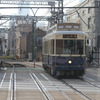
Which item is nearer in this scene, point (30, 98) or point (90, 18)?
point (30, 98)

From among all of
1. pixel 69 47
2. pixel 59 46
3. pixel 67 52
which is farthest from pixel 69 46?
pixel 59 46

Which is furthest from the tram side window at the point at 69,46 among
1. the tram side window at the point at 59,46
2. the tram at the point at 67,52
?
the tram side window at the point at 59,46

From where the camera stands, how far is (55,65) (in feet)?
51.2

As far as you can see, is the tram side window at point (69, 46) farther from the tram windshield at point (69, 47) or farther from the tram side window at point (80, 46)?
the tram side window at point (80, 46)

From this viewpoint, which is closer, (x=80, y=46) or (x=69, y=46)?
(x=69, y=46)

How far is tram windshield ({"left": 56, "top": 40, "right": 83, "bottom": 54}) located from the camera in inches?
617

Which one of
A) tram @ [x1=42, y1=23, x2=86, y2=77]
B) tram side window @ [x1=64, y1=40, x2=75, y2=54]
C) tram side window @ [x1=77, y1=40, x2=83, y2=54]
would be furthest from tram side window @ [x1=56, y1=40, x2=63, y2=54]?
tram side window @ [x1=77, y1=40, x2=83, y2=54]

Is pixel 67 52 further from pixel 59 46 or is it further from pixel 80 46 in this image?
pixel 80 46

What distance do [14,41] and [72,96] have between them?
238ft

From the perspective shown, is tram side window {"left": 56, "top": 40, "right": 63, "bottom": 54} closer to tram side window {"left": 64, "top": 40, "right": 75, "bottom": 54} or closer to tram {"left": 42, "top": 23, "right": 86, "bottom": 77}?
tram {"left": 42, "top": 23, "right": 86, "bottom": 77}

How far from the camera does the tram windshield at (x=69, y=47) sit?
1568 cm

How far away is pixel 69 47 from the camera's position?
15.7m

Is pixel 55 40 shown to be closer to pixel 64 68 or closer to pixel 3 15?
pixel 64 68

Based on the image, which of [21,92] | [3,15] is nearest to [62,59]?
[21,92]
